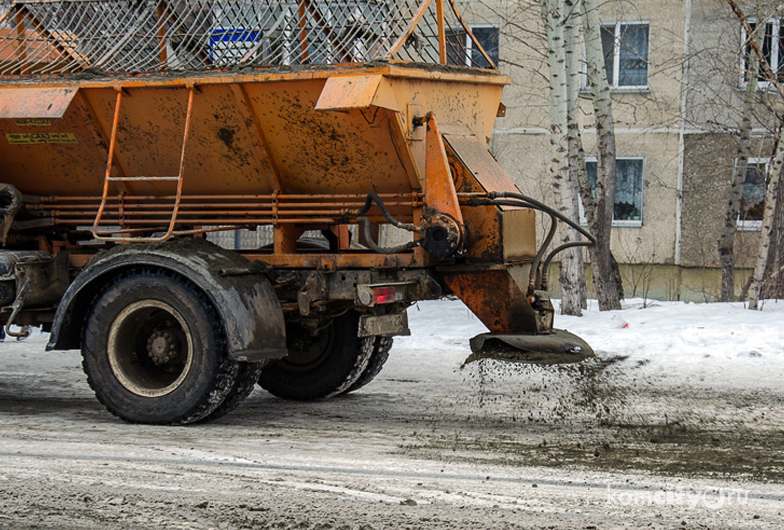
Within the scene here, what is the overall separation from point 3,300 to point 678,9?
14.9 metres

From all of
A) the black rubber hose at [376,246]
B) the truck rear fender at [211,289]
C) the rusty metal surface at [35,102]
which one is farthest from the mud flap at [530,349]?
the rusty metal surface at [35,102]

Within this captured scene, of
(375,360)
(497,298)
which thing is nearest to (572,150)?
(375,360)

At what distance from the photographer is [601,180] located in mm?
13562

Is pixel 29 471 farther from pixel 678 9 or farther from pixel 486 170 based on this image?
pixel 678 9

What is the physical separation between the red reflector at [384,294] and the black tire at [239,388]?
844 mm

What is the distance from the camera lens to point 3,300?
21.6 feet

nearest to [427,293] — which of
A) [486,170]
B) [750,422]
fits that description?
[486,170]

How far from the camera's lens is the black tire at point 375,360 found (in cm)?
737

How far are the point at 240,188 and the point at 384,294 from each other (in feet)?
4.20

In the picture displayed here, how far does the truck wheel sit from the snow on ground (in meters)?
2.43

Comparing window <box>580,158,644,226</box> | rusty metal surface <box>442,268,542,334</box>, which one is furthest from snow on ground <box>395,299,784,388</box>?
window <box>580,158,644,226</box>

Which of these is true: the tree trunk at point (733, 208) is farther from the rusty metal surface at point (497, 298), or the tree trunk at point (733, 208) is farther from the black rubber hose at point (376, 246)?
the black rubber hose at point (376, 246)

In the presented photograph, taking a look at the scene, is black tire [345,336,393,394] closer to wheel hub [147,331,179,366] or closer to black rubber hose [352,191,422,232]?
black rubber hose [352,191,422,232]

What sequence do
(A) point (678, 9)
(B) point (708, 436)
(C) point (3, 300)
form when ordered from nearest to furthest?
1. (B) point (708, 436)
2. (C) point (3, 300)
3. (A) point (678, 9)
